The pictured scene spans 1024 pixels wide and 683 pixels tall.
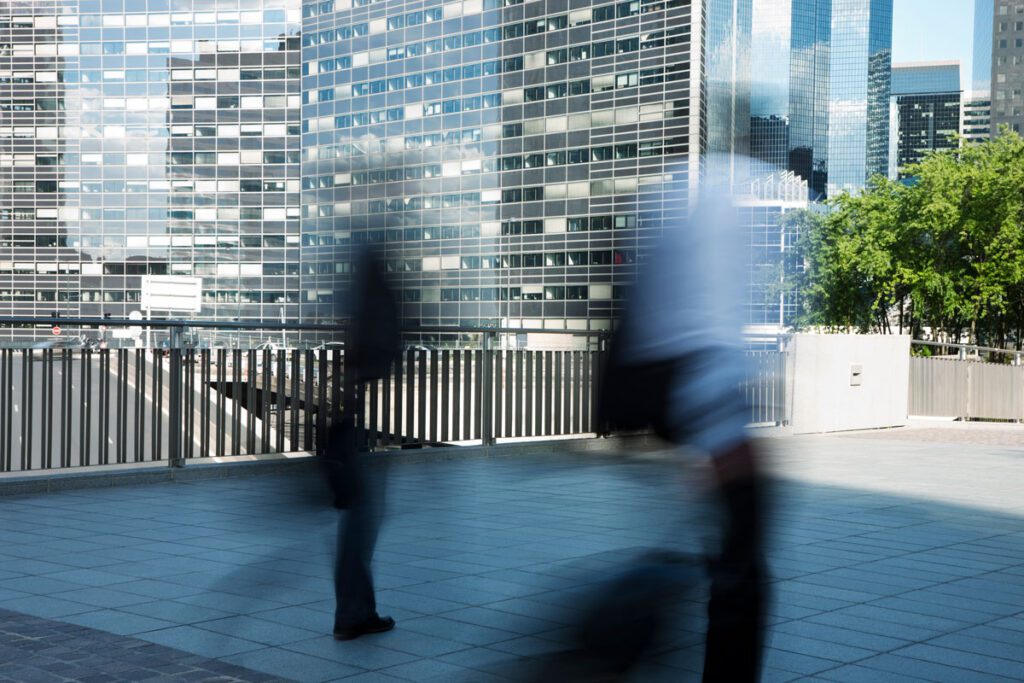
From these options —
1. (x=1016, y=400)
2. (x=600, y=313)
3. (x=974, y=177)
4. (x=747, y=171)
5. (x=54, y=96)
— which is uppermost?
(x=54, y=96)

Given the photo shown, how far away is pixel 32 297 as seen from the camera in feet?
455

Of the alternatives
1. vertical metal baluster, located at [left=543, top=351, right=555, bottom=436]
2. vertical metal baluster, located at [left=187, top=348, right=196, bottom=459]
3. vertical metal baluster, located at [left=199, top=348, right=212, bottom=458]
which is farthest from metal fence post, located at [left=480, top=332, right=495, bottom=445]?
vertical metal baluster, located at [left=187, top=348, right=196, bottom=459]

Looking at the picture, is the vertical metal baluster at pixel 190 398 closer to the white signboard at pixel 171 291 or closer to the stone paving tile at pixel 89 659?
the stone paving tile at pixel 89 659

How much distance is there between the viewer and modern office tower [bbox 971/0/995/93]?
167250 mm

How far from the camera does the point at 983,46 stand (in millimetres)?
171625

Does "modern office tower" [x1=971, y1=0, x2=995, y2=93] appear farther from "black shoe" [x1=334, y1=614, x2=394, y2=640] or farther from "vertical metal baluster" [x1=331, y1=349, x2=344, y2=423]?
"vertical metal baluster" [x1=331, y1=349, x2=344, y2=423]

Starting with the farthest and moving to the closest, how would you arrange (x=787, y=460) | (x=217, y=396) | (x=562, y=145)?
1. (x=562, y=145)
2. (x=217, y=396)
3. (x=787, y=460)

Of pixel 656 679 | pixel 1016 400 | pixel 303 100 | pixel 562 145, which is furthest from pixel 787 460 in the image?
pixel 303 100

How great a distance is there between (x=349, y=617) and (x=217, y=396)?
641 centimetres

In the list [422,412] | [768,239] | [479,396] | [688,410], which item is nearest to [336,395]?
[688,410]

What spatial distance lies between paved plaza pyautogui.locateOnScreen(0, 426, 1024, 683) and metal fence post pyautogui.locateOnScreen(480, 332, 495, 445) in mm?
3212

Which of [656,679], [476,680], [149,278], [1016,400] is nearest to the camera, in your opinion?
[656,679]

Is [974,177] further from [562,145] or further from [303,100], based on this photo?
[303,100]

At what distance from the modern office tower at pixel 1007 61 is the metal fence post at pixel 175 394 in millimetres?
162312
